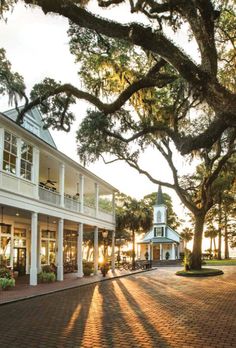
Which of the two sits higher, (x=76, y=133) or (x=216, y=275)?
(x=76, y=133)

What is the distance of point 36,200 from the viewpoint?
21875 mm

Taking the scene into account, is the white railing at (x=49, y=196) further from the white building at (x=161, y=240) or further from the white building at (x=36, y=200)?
the white building at (x=161, y=240)

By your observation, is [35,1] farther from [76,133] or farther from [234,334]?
[76,133]

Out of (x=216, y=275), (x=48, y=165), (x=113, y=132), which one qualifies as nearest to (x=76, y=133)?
(x=113, y=132)

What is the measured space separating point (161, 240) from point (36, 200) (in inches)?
1704

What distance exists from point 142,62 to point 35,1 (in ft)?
33.1

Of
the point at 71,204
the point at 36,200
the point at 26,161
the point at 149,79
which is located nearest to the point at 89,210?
the point at 71,204

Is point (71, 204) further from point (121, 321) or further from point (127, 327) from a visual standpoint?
point (127, 327)

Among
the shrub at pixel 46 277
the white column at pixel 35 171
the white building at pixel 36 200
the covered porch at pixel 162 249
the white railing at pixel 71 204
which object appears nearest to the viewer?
the white building at pixel 36 200

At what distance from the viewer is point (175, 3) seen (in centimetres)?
934

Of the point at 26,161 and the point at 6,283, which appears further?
the point at 26,161

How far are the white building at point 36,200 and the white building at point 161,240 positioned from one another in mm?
27337

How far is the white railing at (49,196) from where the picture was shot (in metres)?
23.0

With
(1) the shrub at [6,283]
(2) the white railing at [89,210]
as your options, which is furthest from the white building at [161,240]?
(1) the shrub at [6,283]
